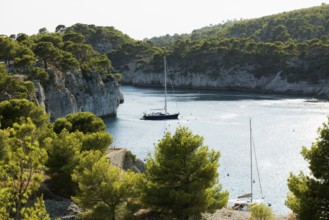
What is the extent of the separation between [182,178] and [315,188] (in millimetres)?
10874

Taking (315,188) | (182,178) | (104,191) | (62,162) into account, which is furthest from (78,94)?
(315,188)

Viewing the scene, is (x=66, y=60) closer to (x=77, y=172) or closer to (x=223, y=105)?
(x=223, y=105)

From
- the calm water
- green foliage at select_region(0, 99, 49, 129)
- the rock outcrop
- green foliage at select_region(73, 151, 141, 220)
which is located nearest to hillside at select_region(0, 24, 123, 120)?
the calm water

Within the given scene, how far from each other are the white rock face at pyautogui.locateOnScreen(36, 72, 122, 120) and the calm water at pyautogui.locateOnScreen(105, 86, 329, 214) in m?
5.93

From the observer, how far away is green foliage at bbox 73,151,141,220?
3684cm

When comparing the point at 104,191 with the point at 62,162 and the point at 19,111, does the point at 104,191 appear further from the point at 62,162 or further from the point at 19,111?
the point at 19,111

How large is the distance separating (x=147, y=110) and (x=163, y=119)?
14.1 meters

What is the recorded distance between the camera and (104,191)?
121 feet

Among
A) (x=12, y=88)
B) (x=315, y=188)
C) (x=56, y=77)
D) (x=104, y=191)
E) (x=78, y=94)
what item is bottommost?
(x=104, y=191)

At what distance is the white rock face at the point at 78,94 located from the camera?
101000 mm

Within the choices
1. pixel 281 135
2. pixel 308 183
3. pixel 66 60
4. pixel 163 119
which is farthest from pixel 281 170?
pixel 66 60

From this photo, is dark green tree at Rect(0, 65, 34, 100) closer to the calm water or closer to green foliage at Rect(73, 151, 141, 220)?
the calm water

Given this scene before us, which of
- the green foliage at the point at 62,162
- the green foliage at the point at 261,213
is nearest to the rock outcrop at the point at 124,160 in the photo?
the green foliage at the point at 62,162

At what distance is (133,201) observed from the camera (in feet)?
132
